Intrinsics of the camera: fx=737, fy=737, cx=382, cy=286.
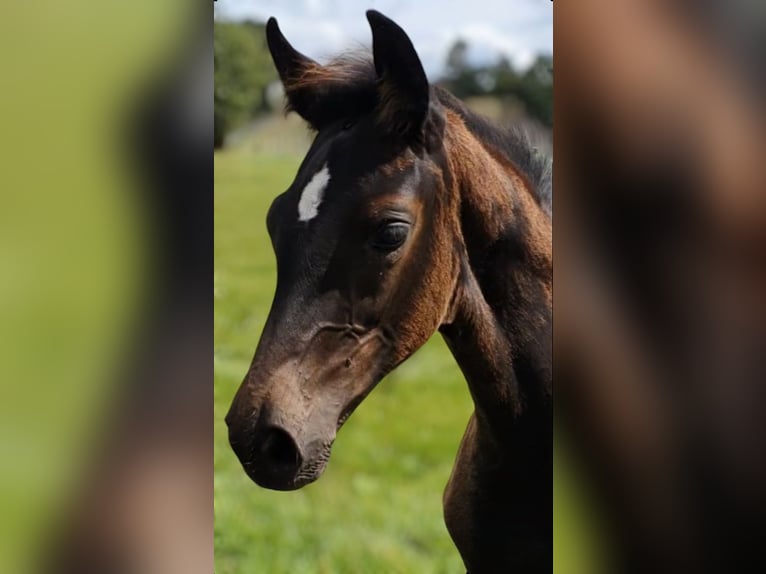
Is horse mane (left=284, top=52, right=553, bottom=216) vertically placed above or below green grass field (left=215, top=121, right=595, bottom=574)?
above

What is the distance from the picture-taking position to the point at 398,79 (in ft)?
5.43

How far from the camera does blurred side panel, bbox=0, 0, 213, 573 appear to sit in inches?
73.8

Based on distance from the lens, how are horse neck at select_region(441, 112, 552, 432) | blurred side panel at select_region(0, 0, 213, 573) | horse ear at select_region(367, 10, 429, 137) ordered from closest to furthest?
horse ear at select_region(367, 10, 429, 137)
horse neck at select_region(441, 112, 552, 432)
blurred side panel at select_region(0, 0, 213, 573)

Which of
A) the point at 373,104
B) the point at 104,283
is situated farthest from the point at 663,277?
the point at 104,283

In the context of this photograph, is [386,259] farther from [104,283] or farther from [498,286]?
[104,283]

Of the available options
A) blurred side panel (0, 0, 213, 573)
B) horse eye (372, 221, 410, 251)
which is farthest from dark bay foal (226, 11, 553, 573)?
blurred side panel (0, 0, 213, 573)

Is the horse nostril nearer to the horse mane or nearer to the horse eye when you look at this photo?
the horse eye

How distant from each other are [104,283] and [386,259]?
0.79 m

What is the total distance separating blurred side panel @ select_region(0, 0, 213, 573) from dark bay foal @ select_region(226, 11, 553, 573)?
1.09ft

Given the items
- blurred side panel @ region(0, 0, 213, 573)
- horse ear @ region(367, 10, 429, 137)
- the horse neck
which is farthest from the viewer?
blurred side panel @ region(0, 0, 213, 573)

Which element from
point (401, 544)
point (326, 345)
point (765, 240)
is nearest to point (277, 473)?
point (326, 345)

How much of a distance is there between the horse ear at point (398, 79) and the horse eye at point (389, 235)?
22 centimetres

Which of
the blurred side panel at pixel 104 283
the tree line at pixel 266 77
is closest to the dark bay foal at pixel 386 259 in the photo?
the tree line at pixel 266 77

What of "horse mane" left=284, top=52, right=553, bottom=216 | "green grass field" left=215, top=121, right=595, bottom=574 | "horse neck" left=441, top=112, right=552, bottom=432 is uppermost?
"horse mane" left=284, top=52, right=553, bottom=216
